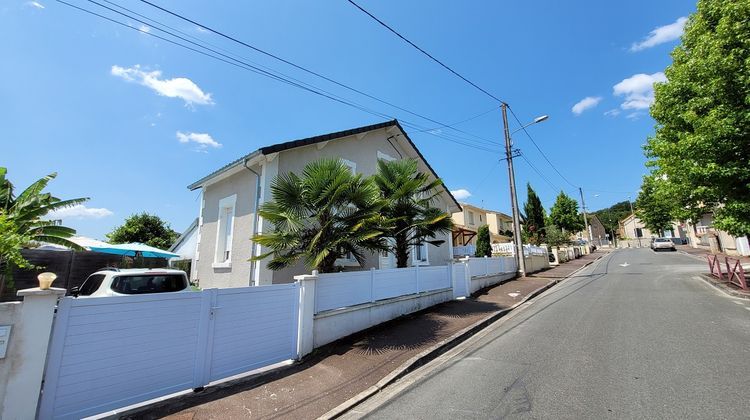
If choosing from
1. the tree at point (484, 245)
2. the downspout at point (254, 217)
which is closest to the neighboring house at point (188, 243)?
the downspout at point (254, 217)

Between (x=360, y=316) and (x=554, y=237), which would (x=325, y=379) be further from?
(x=554, y=237)

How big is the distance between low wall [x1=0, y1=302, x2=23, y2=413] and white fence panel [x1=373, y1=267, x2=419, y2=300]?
615 centimetres

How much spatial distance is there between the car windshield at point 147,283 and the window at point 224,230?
135 inches

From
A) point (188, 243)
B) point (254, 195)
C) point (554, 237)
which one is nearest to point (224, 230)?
point (254, 195)

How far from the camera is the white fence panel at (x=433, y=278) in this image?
403 inches

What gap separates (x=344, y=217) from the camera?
7676mm

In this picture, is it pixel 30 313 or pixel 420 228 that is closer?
pixel 30 313

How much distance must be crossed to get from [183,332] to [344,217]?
405 centimetres

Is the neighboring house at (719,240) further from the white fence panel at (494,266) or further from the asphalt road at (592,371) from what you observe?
the asphalt road at (592,371)

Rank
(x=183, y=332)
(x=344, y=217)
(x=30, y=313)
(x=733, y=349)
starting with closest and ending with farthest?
(x=30, y=313) < (x=183, y=332) < (x=733, y=349) < (x=344, y=217)

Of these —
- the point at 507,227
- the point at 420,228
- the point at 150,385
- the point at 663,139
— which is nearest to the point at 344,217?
the point at 420,228

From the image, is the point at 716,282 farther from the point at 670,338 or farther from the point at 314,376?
the point at 314,376

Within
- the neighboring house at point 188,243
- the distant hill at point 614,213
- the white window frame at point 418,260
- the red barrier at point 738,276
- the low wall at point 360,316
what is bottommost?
the low wall at point 360,316

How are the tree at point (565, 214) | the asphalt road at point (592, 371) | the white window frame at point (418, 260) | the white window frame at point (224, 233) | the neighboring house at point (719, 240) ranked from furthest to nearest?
the tree at point (565, 214) < the neighboring house at point (719, 240) < the white window frame at point (418, 260) < the white window frame at point (224, 233) < the asphalt road at point (592, 371)
